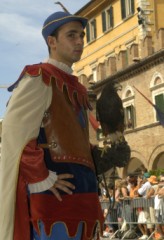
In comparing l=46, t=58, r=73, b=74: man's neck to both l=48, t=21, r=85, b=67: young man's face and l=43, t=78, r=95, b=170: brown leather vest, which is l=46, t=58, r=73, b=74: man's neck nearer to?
l=48, t=21, r=85, b=67: young man's face

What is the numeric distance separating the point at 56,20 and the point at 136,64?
1289 inches

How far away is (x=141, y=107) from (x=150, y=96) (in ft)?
4.53

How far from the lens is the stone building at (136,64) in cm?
3456

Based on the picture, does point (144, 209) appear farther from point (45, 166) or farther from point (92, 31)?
point (92, 31)

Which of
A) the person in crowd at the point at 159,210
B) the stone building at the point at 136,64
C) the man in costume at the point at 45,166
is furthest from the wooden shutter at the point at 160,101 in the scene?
the man in costume at the point at 45,166

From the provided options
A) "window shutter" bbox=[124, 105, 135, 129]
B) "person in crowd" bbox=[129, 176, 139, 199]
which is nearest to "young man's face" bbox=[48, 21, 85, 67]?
"person in crowd" bbox=[129, 176, 139, 199]

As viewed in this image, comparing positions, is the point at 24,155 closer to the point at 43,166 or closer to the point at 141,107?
the point at 43,166

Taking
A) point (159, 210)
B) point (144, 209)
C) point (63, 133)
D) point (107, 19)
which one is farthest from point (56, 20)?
point (107, 19)

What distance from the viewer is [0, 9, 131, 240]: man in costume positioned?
3.39 m

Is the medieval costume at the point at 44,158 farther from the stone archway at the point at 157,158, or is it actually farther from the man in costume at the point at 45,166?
the stone archway at the point at 157,158

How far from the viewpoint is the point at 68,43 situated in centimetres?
379

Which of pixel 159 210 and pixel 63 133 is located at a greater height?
pixel 63 133

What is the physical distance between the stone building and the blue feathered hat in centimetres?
2674

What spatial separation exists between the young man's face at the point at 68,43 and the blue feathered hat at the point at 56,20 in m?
0.03
